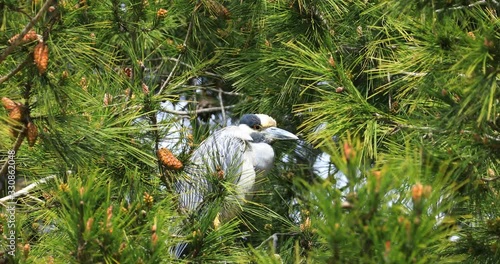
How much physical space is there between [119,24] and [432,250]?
6.15 feet

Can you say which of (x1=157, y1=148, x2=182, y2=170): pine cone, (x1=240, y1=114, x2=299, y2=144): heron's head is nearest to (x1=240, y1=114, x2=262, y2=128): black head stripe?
(x1=240, y1=114, x2=299, y2=144): heron's head

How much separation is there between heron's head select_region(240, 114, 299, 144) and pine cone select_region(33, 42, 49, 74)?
201 centimetres

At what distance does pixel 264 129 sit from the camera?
4289mm

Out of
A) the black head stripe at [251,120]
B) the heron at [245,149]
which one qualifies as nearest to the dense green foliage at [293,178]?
the heron at [245,149]

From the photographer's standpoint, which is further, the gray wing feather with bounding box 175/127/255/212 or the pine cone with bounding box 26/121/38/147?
the gray wing feather with bounding box 175/127/255/212

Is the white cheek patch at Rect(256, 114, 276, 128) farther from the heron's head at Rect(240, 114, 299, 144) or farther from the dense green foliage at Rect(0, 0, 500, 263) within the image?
the dense green foliage at Rect(0, 0, 500, 263)

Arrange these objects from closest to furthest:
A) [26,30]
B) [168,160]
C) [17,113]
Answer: [26,30] < [17,113] < [168,160]

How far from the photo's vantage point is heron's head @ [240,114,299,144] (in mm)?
4270

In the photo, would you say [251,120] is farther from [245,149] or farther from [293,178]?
[293,178]

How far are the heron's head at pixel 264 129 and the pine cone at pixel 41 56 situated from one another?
79.0 inches

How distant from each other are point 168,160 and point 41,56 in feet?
2.39

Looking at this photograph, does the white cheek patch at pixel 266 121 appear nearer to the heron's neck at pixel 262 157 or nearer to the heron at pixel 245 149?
the heron at pixel 245 149

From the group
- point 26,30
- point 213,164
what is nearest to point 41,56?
point 26,30

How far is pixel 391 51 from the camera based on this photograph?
3.75 metres
